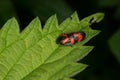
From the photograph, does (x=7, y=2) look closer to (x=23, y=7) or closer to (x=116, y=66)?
(x=23, y=7)

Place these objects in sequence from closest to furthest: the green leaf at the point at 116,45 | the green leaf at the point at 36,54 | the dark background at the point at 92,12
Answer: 1. the green leaf at the point at 36,54
2. the green leaf at the point at 116,45
3. the dark background at the point at 92,12

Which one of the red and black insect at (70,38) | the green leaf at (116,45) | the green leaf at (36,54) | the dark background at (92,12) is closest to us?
the green leaf at (36,54)

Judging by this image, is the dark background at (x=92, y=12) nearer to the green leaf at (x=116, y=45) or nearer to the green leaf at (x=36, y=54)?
the green leaf at (x=116, y=45)

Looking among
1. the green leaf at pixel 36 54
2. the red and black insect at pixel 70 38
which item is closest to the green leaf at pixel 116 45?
the red and black insect at pixel 70 38

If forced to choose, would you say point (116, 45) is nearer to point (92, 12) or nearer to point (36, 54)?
point (92, 12)

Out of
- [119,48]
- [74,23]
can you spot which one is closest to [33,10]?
[119,48]

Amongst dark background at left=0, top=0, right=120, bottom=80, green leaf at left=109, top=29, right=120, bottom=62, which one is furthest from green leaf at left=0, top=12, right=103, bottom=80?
dark background at left=0, top=0, right=120, bottom=80

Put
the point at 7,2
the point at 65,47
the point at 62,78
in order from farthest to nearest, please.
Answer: the point at 7,2
the point at 65,47
the point at 62,78
